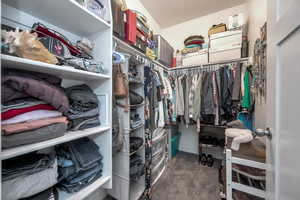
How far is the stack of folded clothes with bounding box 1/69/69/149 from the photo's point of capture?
0.51m

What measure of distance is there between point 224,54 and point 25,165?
8.28 ft

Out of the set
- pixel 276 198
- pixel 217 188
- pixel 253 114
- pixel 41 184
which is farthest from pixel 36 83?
pixel 253 114

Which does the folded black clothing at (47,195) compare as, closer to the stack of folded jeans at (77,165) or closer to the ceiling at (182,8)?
the stack of folded jeans at (77,165)

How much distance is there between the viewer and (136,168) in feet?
4.38

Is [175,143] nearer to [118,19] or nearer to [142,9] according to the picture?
[118,19]

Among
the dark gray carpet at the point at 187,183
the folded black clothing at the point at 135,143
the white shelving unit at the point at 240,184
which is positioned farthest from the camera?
the dark gray carpet at the point at 187,183

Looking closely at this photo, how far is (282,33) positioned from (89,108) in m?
1.08

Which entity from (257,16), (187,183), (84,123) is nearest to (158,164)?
(187,183)

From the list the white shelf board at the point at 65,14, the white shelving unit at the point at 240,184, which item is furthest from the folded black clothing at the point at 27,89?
the white shelving unit at the point at 240,184

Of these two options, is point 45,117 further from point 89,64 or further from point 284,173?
point 284,173

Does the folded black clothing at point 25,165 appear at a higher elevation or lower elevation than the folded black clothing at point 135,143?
higher

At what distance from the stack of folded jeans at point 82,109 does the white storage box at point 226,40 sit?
211cm

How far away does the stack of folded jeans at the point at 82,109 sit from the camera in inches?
30.4

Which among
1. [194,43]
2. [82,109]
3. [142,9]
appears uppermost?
[142,9]
